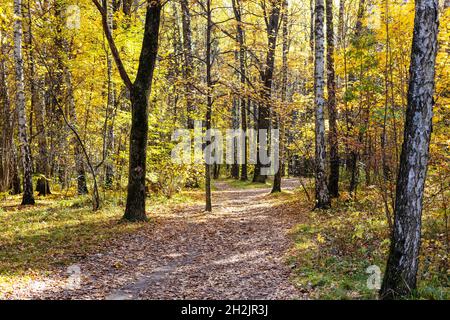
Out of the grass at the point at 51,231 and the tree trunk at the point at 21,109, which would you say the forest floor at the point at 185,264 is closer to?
the grass at the point at 51,231

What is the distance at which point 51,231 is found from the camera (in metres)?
10.7

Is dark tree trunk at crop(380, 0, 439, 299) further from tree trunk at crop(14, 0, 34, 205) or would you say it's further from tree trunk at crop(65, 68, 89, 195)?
tree trunk at crop(14, 0, 34, 205)

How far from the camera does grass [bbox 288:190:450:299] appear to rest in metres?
6.06

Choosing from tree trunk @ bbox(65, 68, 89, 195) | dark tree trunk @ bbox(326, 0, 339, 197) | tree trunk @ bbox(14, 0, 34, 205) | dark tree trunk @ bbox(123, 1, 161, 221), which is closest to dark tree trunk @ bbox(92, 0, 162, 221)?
dark tree trunk @ bbox(123, 1, 161, 221)

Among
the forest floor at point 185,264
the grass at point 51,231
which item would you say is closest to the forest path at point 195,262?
the forest floor at point 185,264

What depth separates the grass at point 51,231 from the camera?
7875mm

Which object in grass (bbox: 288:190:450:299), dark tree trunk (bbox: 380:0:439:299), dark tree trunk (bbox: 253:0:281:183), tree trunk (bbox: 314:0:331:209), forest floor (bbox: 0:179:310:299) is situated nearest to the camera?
dark tree trunk (bbox: 380:0:439:299)

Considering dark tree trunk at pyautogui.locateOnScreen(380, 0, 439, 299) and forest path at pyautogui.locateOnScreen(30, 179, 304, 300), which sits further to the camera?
forest path at pyautogui.locateOnScreen(30, 179, 304, 300)

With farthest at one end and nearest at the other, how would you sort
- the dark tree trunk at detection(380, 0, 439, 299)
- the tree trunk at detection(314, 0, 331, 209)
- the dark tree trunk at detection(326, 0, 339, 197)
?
the dark tree trunk at detection(326, 0, 339, 197)
the tree trunk at detection(314, 0, 331, 209)
the dark tree trunk at detection(380, 0, 439, 299)

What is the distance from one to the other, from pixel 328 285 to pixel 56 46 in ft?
51.8

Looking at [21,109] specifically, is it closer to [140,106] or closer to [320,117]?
[140,106]

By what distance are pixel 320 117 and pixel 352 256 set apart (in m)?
6.34

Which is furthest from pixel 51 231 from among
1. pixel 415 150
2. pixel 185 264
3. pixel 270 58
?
pixel 270 58

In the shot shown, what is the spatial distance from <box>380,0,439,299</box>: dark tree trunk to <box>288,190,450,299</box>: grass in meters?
0.41
